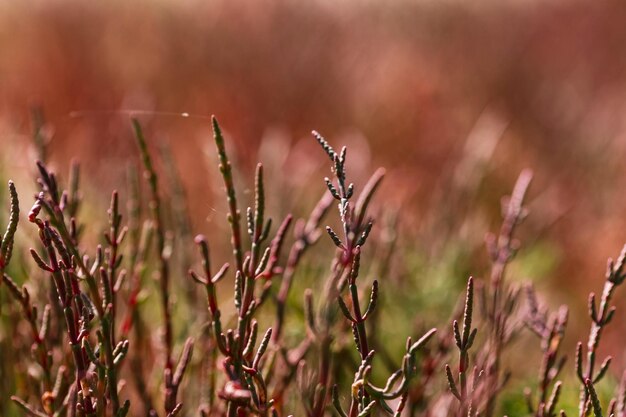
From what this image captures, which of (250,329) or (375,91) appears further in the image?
(375,91)

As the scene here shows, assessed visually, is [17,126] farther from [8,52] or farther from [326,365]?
[8,52]

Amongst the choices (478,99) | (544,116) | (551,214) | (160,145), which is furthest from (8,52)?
(160,145)

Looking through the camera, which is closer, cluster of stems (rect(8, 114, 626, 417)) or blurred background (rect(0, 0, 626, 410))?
cluster of stems (rect(8, 114, 626, 417))

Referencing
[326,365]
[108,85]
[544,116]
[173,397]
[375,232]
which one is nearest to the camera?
[173,397]

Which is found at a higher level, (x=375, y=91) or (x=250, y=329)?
(x=375, y=91)

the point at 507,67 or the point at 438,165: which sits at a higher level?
the point at 507,67

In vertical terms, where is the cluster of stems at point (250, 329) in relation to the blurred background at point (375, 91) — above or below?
below

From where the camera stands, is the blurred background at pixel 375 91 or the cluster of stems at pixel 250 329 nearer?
the cluster of stems at pixel 250 329

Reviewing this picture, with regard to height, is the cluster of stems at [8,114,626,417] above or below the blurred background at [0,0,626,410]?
below
